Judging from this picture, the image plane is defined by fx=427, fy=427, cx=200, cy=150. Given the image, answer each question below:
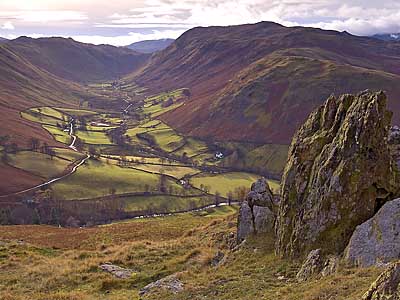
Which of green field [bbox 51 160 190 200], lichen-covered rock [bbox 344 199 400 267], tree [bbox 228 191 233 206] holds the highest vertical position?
lichen-covered rock [bbox 344 199 400 267]

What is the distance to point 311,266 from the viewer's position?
86.0 ft

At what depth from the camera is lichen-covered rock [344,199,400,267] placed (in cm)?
2348

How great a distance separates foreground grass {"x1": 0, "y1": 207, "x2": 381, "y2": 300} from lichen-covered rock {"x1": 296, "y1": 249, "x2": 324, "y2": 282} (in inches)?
29.7

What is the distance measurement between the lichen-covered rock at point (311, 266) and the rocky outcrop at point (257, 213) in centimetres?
907

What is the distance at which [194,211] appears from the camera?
15825cm

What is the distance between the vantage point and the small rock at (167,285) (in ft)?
96.8

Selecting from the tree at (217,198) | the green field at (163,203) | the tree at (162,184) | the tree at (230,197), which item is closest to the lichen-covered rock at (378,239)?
the green field at (163,203)

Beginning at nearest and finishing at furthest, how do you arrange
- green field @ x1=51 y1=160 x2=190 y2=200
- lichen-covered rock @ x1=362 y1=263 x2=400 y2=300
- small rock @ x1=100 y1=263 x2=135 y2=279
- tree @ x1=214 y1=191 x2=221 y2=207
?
lichen-covered rock @ x1=362 y1=263 x2=400 y2=300
small rock @ x1=100 y1=263 x2=135 y2=279
tree @ x1=214 y1=191 x2=221 y2=207
green field @ x1=51 y1=160 x2=190 y2=200

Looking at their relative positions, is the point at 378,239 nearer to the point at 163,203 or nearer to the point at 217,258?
the point at 217,258

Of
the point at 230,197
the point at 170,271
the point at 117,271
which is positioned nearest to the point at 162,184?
the point at 230,197

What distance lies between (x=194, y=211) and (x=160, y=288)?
128852 mm

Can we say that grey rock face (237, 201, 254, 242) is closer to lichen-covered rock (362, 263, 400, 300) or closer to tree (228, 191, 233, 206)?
lichen-covered rock (362, 263, 400, 300)

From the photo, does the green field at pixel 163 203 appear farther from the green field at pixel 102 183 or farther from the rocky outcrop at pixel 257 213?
the rocky outcrop at pixel 257 213

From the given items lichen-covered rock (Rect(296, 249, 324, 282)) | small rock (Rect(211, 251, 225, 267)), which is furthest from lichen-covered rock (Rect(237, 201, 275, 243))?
lichen-covered rock (Rect(296, 249, 324, 282))
